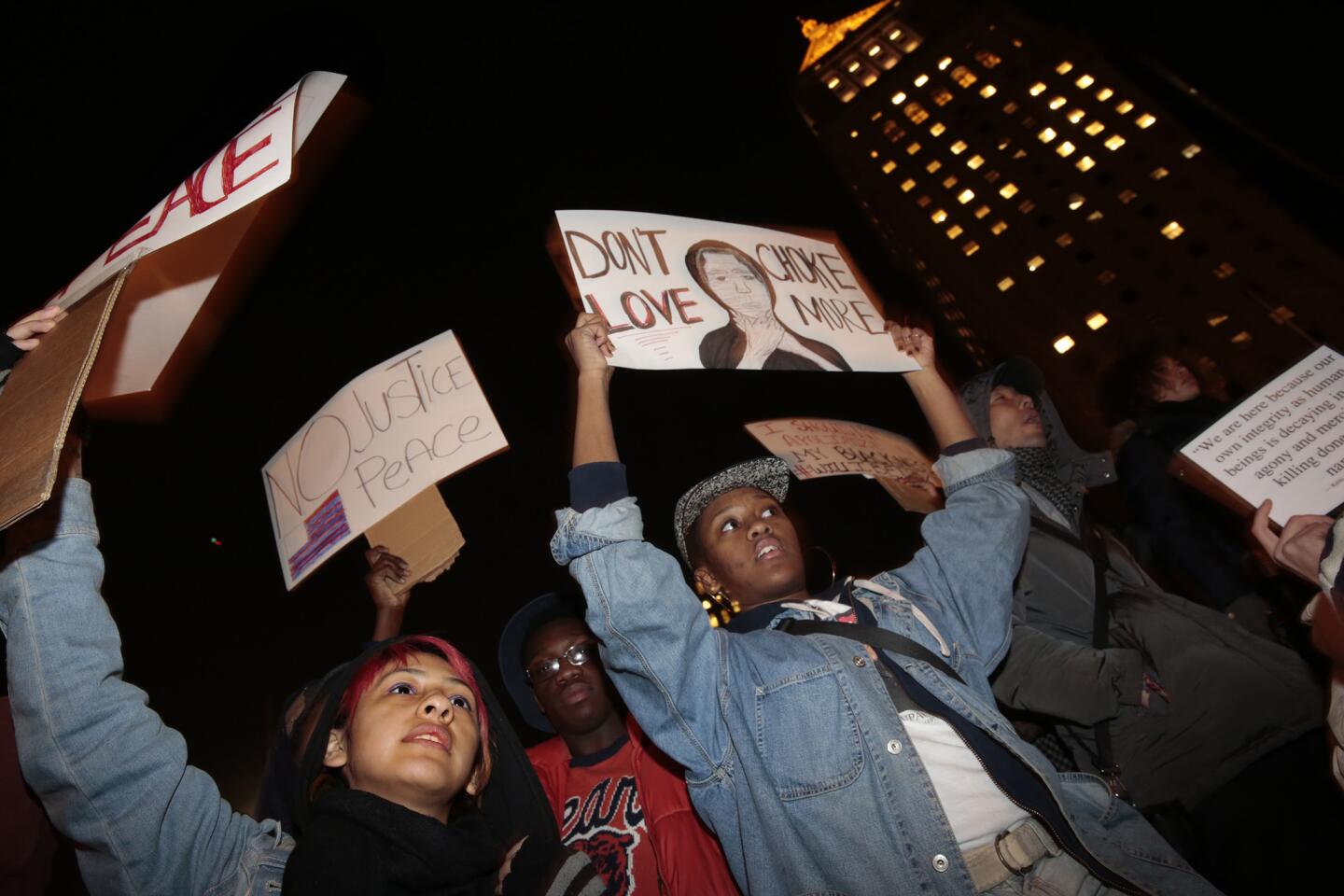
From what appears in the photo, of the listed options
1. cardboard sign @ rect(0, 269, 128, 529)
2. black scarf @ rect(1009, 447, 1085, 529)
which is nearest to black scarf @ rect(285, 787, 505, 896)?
cardboard sign @ rect(0, 269, 128, 529)

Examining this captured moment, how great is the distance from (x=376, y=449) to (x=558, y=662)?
1446mm

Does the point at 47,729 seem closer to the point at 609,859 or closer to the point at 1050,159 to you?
the point at 609,859

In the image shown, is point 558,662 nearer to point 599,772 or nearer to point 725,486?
point 599,772

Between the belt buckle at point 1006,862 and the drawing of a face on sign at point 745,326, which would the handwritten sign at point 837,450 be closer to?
the drawing of a face on sign at point 745,326

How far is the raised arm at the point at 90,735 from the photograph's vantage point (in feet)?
4.94

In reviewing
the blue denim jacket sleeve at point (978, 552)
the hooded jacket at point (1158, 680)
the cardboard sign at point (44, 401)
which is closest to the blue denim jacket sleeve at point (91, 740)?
the cardboard sign at point (44, 401)

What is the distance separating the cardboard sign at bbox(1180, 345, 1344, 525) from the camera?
2.18m

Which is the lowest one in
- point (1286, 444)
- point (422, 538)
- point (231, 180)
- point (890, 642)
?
point (1286, 444)

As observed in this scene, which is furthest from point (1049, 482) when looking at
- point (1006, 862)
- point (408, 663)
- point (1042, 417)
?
point (408, 663)

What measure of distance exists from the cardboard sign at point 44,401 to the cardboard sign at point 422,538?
5.58 feet

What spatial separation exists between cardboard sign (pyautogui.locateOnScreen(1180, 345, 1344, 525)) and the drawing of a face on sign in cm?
129

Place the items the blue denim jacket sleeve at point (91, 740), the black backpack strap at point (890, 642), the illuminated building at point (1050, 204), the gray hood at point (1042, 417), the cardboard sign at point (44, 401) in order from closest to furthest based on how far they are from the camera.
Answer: the cardboard sign at point (44, 401) < the blue denim jacket sleeve at point (91, 740) < the black backpack strap at point (890, 642) < the gray hood at point (1042, 417) < the illuminated building at point (1050, 204)

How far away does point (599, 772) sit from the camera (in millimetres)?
3109

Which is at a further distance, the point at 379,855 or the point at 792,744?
the point at 792,744
